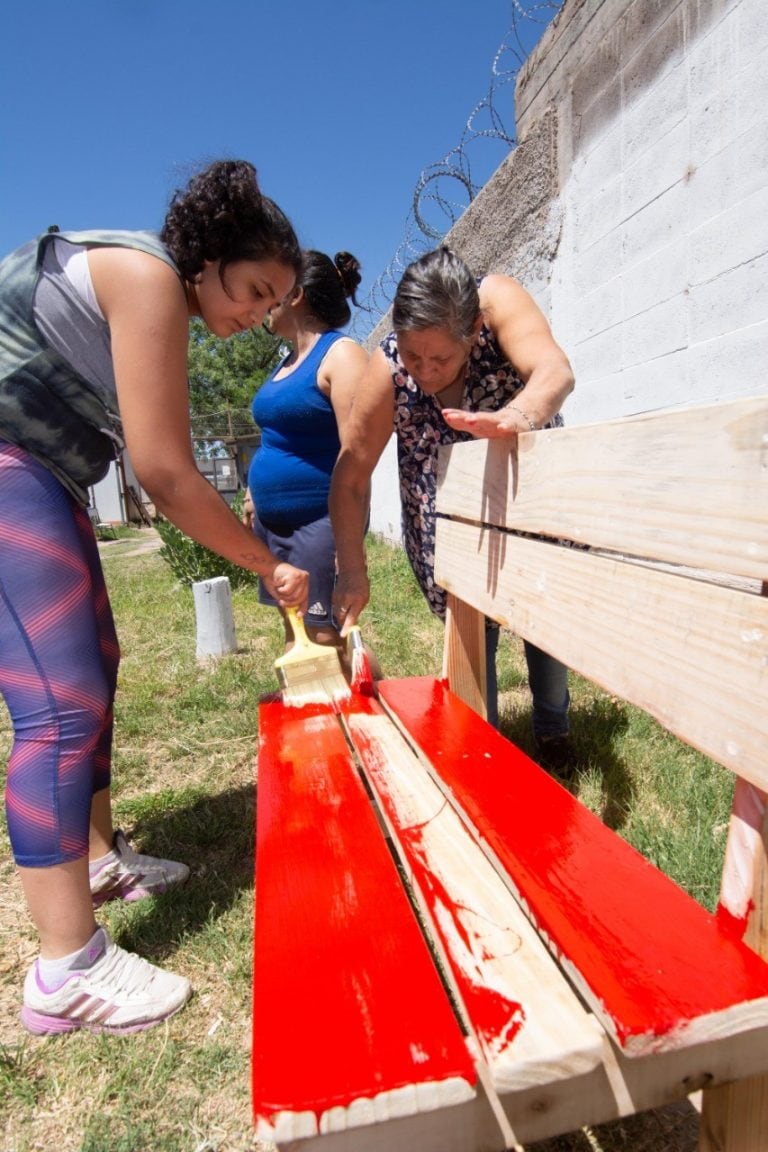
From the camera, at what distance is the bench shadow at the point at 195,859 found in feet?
6.28

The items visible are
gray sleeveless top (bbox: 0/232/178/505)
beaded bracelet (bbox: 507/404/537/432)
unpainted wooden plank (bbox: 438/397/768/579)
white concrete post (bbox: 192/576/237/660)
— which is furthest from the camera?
white concrete post (bbox: 192/576/237/660)

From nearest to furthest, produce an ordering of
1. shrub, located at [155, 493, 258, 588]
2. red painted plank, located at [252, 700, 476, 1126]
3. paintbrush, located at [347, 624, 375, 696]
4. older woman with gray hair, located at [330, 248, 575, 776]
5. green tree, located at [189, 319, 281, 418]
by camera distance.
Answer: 1. red painted plank, located at [252, 700, 476, 1126]
2. older woman with gray hair, located at [330, 248, 575, 776]
3. paintbrush, located at [347, 624, 375, 696]
4. shrub, located at [155, 493, 258, 588]
5. green tree, located at [189, 319, 281, 418]

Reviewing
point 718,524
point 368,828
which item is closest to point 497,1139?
point 368,828

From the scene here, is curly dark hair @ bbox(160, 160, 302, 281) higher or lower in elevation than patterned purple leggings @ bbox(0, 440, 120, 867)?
higher

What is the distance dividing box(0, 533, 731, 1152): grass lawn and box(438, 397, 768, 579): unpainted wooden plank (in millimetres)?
1051

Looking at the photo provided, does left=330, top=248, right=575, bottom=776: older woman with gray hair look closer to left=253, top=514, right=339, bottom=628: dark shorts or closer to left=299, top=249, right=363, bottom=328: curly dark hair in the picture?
left=253, top=514, right=339, bottom=628: dark shorts

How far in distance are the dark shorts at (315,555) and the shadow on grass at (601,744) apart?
0.91 m

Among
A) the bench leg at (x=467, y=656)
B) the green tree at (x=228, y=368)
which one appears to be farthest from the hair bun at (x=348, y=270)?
the green tree at (x=228, y=368)

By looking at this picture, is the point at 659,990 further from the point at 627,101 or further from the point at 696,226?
the point at 627,101

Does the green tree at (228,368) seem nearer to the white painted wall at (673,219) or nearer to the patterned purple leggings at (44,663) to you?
the white painted wall at (673,219)

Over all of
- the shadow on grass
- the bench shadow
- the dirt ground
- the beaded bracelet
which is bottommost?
the bench shadow

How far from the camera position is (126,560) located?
13.0 meters

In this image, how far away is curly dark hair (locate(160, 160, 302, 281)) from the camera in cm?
145

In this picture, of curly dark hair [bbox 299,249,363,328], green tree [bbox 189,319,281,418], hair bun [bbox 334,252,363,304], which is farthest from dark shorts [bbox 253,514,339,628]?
green tree [bbox 189,319,281,418]
